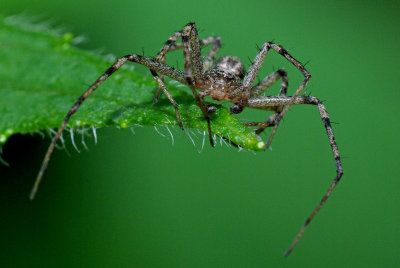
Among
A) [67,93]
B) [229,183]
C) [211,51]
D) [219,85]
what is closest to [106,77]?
[67,93]

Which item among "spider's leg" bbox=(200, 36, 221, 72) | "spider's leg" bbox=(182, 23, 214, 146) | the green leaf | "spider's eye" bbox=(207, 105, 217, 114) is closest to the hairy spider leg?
the green leaf

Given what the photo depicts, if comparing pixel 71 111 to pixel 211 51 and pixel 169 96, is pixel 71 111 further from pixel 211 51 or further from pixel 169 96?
pixel 211 51

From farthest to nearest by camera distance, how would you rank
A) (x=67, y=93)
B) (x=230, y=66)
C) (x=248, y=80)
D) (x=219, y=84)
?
1. (x=230, y=66)
2. (x=248, y=80)
3. (x=219, y=84)
4. (x=67, y=93)

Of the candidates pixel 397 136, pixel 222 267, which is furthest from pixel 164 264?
pixel 397 136

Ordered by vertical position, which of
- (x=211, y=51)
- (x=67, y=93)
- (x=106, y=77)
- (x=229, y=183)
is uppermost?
(x=211, y=51)

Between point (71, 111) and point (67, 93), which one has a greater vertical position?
point (67, 93)

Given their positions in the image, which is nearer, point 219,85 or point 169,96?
point 169,96

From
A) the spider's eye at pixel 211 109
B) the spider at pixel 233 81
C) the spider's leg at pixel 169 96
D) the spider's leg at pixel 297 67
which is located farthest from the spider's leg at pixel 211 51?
the spider's eye at pixel 211 109
